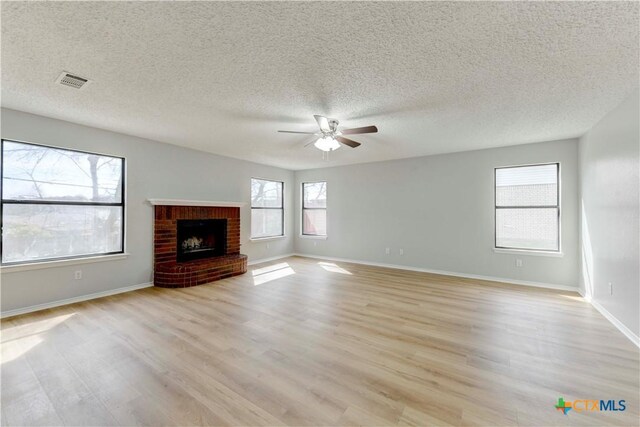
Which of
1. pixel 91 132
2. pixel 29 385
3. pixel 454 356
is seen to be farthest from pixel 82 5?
pixel 454 356

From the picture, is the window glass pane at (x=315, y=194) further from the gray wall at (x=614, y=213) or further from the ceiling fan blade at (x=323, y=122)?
the gray wall at (x=614, y=213)

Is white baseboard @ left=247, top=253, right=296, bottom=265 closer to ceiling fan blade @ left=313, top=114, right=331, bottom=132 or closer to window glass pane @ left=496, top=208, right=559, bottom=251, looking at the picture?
ceiling fan blade @ left=313, top=114, right=331, bottom=132

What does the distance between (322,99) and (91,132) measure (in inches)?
140

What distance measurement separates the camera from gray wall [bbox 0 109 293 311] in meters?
3.29

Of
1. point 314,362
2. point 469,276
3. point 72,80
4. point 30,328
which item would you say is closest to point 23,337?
point 30,328

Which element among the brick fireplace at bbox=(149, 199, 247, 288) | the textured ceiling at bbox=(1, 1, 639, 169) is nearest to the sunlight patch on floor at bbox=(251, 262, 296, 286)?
the brick fireplace at bbox=(149, 199, 247, 288)

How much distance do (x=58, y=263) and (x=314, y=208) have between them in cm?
517

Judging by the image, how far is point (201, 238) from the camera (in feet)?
18.0

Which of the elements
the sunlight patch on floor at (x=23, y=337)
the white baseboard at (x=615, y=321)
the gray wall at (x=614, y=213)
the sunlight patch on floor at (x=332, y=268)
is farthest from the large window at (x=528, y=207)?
the sunlight patch on floor at (x=23, y=337)

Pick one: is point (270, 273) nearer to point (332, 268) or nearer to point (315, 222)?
point (332, 268)

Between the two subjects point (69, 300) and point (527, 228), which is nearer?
point (69, 300)

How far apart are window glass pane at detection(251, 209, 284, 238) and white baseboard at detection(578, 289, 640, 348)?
6147mm

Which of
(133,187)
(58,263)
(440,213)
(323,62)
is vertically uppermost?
(323,62)

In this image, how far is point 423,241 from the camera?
5609 millimetres
